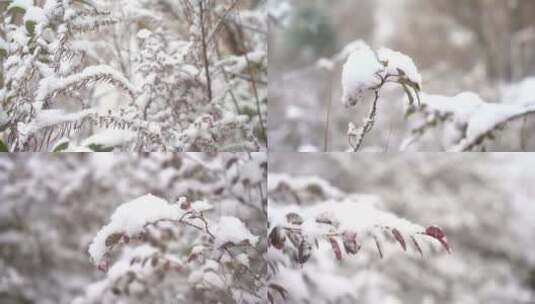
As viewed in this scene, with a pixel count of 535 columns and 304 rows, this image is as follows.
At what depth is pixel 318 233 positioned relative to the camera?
93cm

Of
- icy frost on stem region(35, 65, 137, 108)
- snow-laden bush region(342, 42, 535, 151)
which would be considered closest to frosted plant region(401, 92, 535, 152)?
snow-laden bush region(342, 42, 535, 151)

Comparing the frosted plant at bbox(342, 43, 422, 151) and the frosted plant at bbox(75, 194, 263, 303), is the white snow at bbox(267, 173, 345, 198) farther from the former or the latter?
the frosted plant at bbox(342, 43, 422, 151)

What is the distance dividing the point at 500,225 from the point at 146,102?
269cm

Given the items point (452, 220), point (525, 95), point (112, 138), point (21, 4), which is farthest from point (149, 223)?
point (452, 220)

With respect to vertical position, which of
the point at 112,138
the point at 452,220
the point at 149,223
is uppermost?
the point at 112,138

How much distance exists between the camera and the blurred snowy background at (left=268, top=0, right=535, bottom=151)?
2625 mm

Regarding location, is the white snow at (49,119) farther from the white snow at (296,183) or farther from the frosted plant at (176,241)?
the white snow at (296,183)

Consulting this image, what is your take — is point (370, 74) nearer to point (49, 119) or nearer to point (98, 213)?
point (49, 119)

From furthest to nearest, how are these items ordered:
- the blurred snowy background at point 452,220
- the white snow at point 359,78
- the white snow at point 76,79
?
the blurred snowy background at point 452,220
the white snow at point 76,79
the white snow at point 359,78

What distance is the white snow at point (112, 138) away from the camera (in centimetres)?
109

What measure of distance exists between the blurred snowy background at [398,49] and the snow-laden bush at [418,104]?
1.90 feet

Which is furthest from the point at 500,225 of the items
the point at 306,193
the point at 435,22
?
the point at 435,22

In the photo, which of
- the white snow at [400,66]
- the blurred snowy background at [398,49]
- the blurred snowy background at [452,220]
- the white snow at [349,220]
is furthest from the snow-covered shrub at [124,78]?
the blurred snowy background at [452,220]

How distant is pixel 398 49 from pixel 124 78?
4.44m
